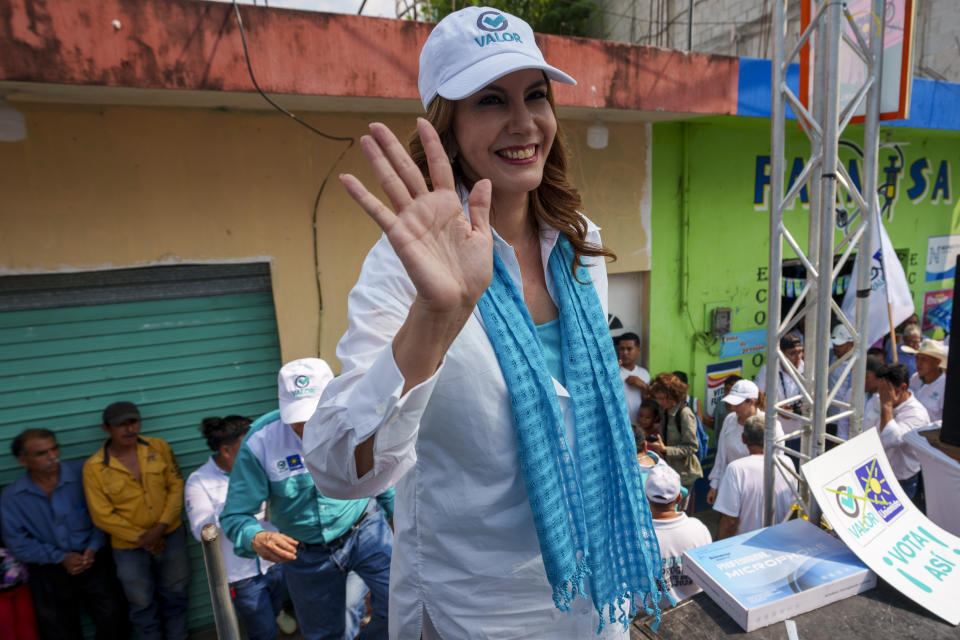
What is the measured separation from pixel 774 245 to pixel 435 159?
305 centimetres

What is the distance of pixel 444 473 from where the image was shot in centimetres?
107

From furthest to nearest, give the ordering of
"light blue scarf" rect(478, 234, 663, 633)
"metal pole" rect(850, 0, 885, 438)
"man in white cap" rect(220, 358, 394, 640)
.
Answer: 1. "metal pole" rect(850, 0, 885, 438)
2. "man in white cap" rect(220, 358, 394, 640)
3. "light blue scarf" rect(478, 234, 663, 633)

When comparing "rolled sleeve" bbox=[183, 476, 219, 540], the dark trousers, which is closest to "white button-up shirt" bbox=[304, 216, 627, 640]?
"rolled sleeve" bbox=[183, 476, 219, 540]

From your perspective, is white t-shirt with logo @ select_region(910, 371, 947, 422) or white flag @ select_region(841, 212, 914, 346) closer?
white flag @ select_region(841, 212, 914, 346)

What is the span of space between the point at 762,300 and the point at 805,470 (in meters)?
4.81

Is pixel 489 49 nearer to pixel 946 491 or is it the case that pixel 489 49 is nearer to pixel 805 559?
pixel 805 559

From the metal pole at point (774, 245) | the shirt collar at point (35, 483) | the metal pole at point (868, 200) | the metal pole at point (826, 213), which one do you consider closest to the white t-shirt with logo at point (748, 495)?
the metal pole at point (774, 245)

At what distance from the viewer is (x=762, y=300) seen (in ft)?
21.2

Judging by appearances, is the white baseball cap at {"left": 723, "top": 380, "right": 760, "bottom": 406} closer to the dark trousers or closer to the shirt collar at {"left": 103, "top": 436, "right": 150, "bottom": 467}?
the shirt collar at {"left": 103, "top": 436, "right": 150, "bottom": 467}

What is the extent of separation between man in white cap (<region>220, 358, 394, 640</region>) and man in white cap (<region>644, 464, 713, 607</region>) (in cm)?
145

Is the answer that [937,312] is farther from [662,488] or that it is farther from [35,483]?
[35,483]

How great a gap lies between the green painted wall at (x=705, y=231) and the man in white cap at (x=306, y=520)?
12.9 ft

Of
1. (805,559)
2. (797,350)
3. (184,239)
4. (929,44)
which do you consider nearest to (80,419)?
(184,239)

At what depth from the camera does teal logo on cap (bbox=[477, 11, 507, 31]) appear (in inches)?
45.0
